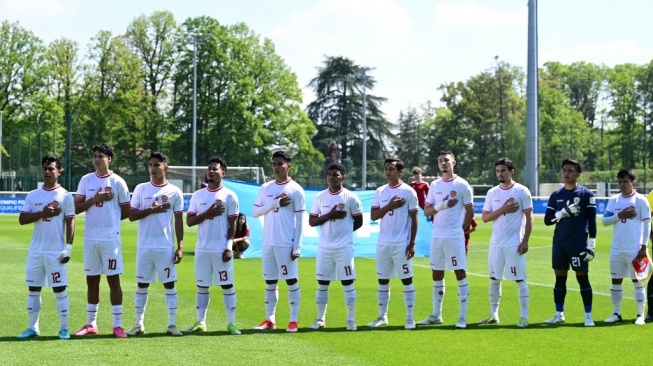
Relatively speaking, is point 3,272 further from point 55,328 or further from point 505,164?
point 505,164

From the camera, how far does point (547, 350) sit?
10.3 metres

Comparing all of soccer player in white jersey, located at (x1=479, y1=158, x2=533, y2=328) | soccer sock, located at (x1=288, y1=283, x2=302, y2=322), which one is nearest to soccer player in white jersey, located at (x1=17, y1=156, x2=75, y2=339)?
soccer sock, located at (x1=288, y1=283, x2=302, y2=322)

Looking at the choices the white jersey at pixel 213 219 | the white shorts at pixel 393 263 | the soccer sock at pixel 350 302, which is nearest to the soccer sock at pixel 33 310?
the white jersey at pixel 213 219

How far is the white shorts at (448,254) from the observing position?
488 inches

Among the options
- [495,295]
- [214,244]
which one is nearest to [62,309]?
[214,244]

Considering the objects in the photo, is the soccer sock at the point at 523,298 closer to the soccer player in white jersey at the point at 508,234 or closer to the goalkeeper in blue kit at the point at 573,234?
the soccer player in white jersey at the point at 508,234

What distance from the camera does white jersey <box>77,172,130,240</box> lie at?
11102 mm

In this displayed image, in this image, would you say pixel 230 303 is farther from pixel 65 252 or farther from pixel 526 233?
pixel 526 233

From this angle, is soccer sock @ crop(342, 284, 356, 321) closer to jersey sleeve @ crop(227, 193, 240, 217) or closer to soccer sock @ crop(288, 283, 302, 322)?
soccer sock @ crop(288, 283, 302, 322)

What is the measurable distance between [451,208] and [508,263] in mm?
1034

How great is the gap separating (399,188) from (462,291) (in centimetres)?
157

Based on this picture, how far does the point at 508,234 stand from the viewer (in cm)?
1240

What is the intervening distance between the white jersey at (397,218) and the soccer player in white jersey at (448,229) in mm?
292

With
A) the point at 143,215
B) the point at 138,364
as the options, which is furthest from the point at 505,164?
the point at 138,364
